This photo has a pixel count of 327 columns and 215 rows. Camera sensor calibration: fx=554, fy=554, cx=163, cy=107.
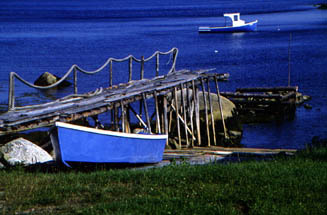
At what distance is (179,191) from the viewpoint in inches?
390

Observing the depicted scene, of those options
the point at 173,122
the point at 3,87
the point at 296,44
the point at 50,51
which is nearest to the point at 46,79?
the point at 3,87

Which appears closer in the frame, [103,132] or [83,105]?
[103,132]

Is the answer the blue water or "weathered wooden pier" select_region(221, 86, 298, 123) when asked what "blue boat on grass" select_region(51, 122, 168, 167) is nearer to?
the blue water

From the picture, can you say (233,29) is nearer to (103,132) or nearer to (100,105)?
(100,105)

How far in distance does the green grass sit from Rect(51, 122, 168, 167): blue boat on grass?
2060mm

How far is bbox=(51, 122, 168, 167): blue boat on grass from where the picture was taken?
556 inches

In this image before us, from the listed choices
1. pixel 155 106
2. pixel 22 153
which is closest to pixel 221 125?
pixel 155 106

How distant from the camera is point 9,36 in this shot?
88.6 m

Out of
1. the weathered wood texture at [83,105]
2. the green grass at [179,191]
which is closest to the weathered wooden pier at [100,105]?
the weathered wood texture at [83,105]

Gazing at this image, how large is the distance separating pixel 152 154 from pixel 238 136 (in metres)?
12.8

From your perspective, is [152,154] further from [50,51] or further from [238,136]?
[50,51]

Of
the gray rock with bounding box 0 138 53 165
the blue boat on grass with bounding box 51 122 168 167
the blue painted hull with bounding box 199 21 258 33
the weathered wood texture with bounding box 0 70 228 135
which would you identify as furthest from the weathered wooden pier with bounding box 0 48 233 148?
the blue painted hull with bounding box 199 21 258 33

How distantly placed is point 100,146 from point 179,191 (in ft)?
17.6

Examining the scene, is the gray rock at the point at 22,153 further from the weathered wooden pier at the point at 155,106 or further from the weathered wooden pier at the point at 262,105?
the weathered wooden pier at the point at 262,105
